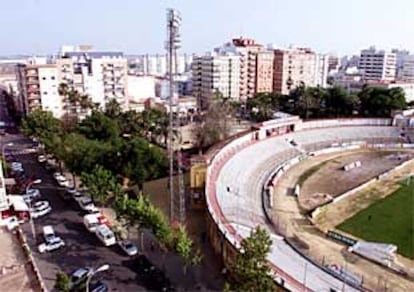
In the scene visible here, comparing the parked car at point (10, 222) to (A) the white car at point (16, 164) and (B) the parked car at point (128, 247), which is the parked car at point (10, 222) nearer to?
(B) the parked car at point (128, 247)

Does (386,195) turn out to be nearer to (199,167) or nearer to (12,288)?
(199,167)

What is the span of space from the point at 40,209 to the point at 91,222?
5.00m

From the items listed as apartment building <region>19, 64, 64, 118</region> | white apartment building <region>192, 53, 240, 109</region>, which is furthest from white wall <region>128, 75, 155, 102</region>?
apartment building <region>19, 64, 64, 118</region>

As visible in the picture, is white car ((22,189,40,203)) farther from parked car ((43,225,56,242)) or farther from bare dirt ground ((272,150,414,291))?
bare dirt ground ((272,150,414,291))

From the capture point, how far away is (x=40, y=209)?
28906 millimetres

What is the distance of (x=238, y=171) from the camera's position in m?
37.3

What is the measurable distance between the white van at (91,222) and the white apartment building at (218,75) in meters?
50.5

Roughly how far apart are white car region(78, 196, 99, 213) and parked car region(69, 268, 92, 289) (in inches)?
320

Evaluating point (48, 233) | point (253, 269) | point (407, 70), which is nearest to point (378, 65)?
point (407, 70)

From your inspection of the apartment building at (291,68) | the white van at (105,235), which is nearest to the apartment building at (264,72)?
the apartment building at (291,68)

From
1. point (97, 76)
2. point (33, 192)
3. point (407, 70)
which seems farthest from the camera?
point (407, 70)

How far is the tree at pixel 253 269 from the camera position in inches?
618

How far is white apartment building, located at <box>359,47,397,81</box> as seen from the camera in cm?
11806

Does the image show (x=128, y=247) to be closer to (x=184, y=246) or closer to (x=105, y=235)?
(x=105, y=235)
